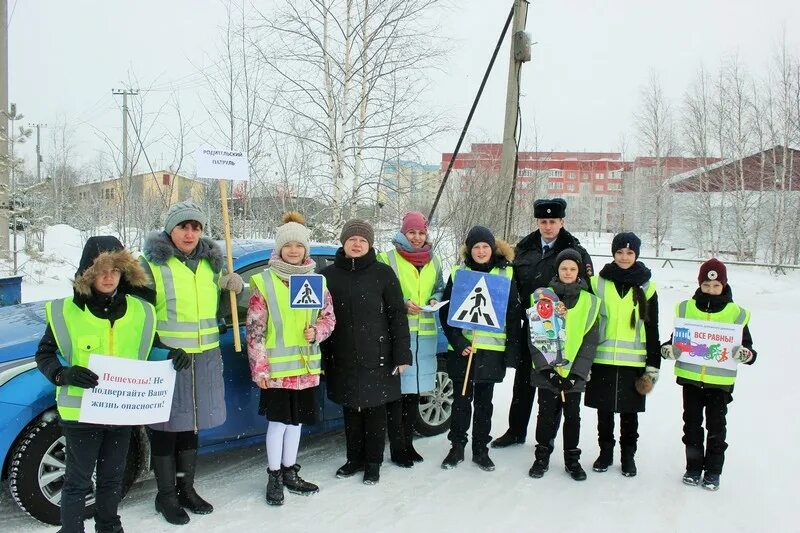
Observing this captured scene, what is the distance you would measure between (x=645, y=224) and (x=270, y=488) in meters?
46.3

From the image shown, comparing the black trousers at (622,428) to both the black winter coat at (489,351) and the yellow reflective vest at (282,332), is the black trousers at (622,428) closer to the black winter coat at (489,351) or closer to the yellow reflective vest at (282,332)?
the black winter coat at (489,351)

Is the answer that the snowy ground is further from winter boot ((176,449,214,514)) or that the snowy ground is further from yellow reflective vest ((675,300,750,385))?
yellow reflective vest ((675,300,750,385))

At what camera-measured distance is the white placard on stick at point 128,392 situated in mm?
2875

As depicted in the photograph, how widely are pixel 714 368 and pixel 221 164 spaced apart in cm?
378

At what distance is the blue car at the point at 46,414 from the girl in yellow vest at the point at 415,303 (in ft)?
1.71

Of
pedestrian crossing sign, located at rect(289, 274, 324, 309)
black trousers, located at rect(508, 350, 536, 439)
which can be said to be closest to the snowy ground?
black trousers, located at rect(508, 350, 536, 439)

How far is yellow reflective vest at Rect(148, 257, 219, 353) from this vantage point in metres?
3.30

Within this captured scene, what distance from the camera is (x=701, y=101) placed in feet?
106

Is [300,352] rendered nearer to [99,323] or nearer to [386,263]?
Result: [386,263]

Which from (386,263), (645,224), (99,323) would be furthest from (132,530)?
(645,224)

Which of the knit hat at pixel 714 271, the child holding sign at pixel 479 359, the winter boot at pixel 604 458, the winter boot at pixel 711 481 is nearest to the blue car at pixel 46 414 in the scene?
the child holding sign at pixel 479 359

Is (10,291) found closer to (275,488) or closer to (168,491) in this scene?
(168,491)

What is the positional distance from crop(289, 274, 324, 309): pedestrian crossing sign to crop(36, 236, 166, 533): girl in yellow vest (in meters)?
0.86

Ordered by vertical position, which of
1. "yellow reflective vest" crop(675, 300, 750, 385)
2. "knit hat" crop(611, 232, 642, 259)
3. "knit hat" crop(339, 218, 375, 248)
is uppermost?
"knit hat" crop(339, 218, 375, 248)
